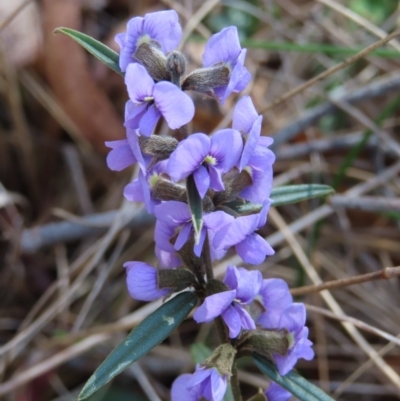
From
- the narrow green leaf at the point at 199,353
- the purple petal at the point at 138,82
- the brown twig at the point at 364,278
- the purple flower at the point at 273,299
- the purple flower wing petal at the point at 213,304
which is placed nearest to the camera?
the purple petal at the point at 138,82

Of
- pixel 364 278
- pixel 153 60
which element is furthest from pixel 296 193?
pixel 153 60

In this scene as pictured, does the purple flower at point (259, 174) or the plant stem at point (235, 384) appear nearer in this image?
the purple flower at point (259, 174)

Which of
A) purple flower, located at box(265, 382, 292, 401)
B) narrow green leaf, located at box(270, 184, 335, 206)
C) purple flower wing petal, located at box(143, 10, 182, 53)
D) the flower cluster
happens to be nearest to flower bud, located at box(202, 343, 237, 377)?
the flower cluster

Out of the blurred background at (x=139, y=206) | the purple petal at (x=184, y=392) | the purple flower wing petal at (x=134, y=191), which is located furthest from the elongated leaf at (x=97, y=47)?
the blurred background at (x=139, y=206)

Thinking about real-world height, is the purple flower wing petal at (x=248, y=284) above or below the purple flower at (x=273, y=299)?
above

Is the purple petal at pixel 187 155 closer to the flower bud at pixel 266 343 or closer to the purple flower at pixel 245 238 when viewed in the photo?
the purple flower at pixel 245 238

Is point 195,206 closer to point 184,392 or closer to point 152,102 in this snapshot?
point 152,102

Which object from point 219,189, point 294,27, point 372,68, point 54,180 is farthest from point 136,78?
point 294,27

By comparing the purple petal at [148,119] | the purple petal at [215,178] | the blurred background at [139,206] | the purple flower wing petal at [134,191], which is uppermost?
the purple petal at [148,119]
